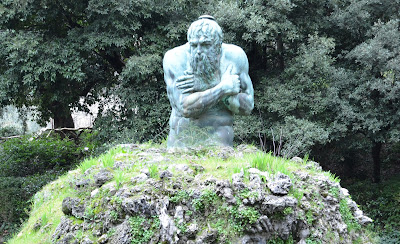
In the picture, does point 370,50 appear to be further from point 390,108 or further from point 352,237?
point 352,237

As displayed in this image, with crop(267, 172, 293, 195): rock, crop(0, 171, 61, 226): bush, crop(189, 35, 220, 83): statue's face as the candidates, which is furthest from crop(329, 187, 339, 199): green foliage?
crop(0, 171, 61, 226): bush

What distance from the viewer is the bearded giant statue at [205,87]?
192 inches

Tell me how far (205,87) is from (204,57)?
1.32 feet

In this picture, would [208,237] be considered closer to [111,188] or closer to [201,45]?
[111,188]

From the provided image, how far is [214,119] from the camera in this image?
535 cm

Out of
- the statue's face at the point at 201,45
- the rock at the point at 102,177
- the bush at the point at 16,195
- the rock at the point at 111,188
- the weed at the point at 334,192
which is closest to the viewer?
the rock at the point at 111,188

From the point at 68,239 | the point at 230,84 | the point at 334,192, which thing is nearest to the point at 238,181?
the point at 334,192

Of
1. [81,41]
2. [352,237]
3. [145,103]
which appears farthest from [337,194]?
[81,41]

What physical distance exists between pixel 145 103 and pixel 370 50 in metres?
5.84

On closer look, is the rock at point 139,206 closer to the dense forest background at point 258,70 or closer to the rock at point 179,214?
the rock at point 179,214

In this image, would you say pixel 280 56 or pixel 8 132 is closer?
pixel 280 56

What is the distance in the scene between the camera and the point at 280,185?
380 centimetres

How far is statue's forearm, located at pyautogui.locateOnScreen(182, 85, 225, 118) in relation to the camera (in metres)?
4.86

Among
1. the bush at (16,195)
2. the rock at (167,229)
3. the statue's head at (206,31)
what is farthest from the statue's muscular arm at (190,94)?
the bush at (16,195)
